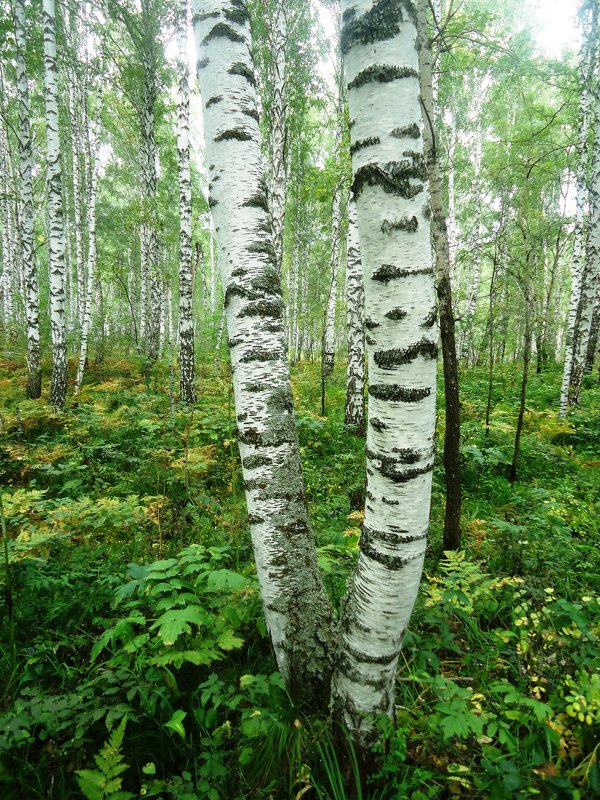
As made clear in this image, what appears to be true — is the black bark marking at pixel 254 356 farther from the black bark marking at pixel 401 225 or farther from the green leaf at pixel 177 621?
the green leaf at pixel 177 621

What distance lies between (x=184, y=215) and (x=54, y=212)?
247 centimetres

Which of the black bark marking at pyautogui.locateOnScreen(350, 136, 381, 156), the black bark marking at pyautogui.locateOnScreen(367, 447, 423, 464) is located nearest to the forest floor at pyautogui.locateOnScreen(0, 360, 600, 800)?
the black bark marking at pyautogui.locateOnScreen(367, 447, 423, 464)

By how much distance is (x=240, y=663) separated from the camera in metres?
2.17

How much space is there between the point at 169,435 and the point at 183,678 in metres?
3.85

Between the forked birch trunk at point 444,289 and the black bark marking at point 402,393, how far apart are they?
71.0 inches

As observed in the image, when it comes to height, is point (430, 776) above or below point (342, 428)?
below

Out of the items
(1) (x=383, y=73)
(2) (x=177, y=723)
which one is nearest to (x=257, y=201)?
(1) (x=383, y=73)

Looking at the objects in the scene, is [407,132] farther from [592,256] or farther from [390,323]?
[592,256]

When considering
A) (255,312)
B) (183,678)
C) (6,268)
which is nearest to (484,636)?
(183,678)

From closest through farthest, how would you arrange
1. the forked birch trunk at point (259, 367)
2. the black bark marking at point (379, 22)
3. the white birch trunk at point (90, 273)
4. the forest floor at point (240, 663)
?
the black bark marking at point (379, 22), the forest floor at point (240, 663), the forked birch trunk at point (259, 367), the white birch trunk at point (90, 273)

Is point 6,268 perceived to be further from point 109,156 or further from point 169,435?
point 169,435

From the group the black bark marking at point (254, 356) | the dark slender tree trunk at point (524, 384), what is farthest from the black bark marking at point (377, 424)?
the dark slender tree trunk at point (524, 384)

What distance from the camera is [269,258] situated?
6.56 feet

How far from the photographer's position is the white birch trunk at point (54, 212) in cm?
698
